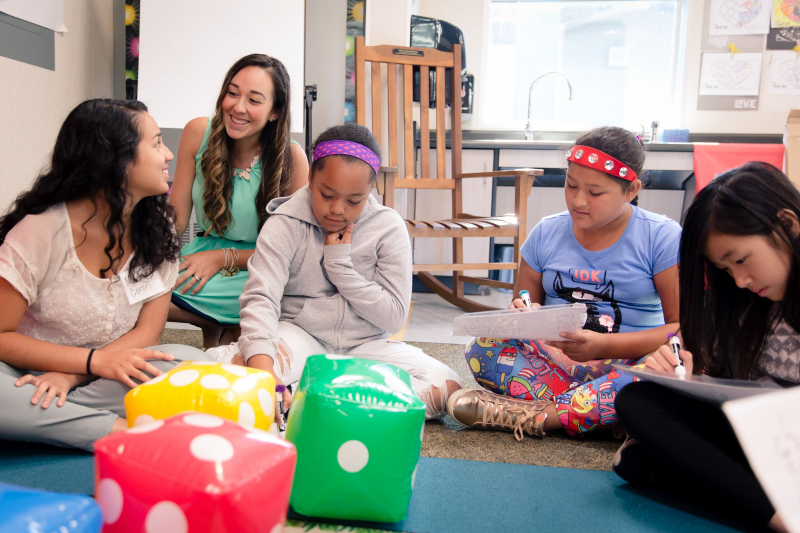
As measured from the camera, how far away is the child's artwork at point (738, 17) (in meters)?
3.08

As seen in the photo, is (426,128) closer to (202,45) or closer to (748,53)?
(202,45)

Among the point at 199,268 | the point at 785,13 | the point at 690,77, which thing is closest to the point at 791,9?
the point at 785,13

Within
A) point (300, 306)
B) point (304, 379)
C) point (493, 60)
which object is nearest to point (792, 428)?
point (304, 379)

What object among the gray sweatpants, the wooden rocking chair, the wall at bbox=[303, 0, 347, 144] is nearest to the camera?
the gray sweatpants

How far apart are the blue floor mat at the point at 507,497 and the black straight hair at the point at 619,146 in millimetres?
653

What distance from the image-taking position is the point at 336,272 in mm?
1231

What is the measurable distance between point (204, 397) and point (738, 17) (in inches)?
138

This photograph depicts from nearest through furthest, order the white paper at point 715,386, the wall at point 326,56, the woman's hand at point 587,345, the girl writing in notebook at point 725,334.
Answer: the white paper at point 715,386 < the girl writing in notebook at point 725,334 < the woman's hand at point 587,345 < the wall at point 326,56

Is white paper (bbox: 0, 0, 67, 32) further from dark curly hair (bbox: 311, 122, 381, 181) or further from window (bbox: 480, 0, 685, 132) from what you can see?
window (bbox: 480, 0, 685, 132)

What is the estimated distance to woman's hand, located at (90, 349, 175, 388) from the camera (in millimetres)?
987

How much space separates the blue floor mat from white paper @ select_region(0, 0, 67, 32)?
5.64 feet

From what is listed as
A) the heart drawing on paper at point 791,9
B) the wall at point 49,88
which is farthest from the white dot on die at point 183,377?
the heart drawing on paper at point 791,9

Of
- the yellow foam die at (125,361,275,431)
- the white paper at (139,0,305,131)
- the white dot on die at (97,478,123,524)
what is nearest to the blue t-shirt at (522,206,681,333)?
the yellow foam die at (125,361,275,431)

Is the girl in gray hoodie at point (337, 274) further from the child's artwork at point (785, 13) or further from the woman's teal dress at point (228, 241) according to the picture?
the child's artwork at point (785, 13)
